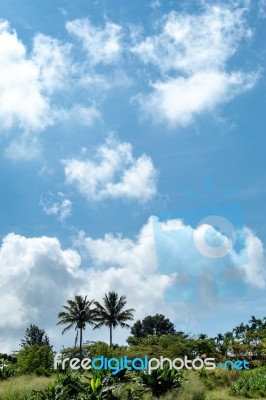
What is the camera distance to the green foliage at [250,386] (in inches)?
1031

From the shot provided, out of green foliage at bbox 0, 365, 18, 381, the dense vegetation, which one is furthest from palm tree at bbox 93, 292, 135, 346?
green foliage at bbox 0, 365, 18, 381

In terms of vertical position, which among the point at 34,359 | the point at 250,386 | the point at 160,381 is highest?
the point at 34,359

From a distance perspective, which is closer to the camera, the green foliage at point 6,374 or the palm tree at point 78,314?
the green foliage at point 6,374

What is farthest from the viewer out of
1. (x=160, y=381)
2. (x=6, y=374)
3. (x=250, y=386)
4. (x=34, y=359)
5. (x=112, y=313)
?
(x=112, y=313)

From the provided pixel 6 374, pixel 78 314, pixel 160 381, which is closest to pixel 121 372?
pixel 160 381

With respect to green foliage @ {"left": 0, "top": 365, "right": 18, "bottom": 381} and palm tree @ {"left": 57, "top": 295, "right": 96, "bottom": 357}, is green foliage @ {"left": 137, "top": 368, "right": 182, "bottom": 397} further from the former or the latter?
palm tree @ {"left": 57, "top": 295, "right": 96, "bottom": 357}

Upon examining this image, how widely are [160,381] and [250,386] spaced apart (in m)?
6.13

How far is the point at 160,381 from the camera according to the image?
24156mm

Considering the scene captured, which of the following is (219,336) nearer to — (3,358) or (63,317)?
(63,317)

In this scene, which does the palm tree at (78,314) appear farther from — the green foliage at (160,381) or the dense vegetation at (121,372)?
the green foliage at (160,381)

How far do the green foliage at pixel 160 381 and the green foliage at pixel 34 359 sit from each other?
14422 millimetres

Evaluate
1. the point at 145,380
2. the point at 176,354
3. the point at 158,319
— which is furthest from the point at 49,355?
the point at 158,319

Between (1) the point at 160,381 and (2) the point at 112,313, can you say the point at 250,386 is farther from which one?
(2) the point at 112,313

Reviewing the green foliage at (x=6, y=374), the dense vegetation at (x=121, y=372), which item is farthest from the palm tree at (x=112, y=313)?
the green foliage at (x=6, y=374)
